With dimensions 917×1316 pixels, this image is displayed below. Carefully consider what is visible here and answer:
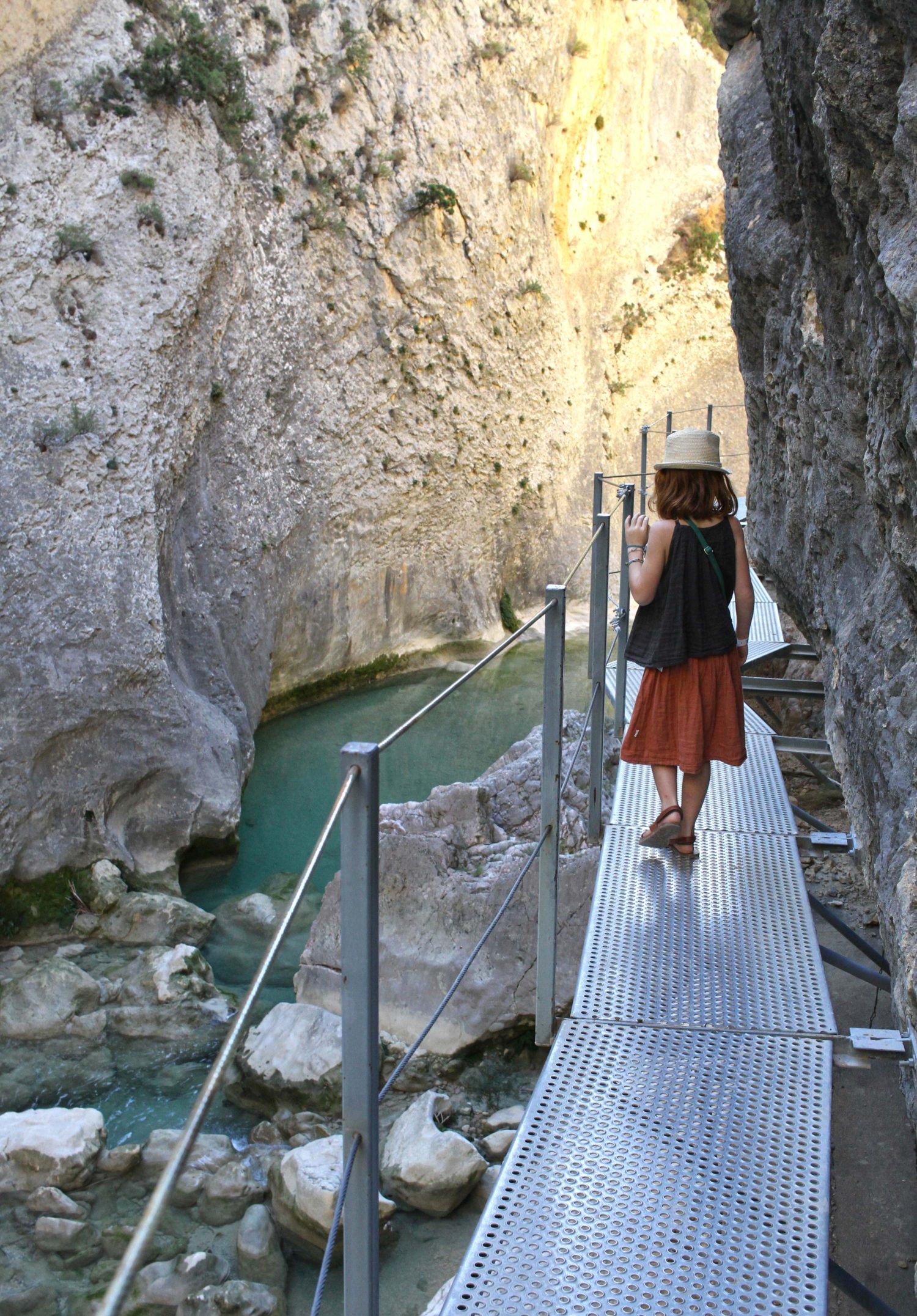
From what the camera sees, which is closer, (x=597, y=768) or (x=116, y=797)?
(x=597, y=768)

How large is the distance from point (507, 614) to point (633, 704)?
12.4 metres

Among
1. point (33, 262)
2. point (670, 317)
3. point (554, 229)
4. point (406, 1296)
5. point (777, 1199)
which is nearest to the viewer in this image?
point (777, 1199)

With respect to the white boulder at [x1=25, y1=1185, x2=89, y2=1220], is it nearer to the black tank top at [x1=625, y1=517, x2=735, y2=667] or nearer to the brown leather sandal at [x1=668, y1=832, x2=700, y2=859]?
the brown leather sandal at [x1=668, y1=832, x2=700, y2=859]

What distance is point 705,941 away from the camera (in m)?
3.16

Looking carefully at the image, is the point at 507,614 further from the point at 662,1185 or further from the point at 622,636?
the point at 662,1185

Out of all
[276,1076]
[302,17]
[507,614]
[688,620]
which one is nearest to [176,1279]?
[276,1076]

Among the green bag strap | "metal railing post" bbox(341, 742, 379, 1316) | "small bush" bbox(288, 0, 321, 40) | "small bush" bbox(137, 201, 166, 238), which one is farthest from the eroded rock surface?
"small bush" bbox(288, 0, 321, 40)

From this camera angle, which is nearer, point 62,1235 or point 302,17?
point 62,1235

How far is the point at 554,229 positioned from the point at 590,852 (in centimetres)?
1568

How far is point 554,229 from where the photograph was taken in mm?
18344

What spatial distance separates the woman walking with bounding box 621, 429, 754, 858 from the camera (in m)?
3.39

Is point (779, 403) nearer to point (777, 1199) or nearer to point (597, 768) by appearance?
point (597, 768)

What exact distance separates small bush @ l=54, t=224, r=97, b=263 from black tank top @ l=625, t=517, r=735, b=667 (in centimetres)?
711

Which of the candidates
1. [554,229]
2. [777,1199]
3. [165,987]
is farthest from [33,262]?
[554,229]
